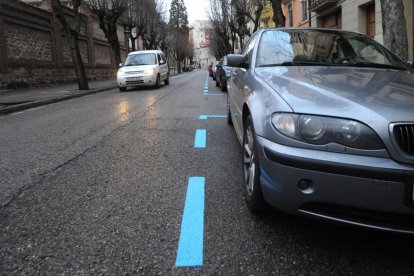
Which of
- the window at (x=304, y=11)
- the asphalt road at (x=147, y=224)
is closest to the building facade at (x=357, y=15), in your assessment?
the window at (x=304, y=11)

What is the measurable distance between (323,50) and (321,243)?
7.19ft

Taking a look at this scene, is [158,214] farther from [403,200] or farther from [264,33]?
[264,33]

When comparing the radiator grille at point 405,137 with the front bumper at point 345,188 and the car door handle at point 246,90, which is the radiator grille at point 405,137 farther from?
the car door handle at point 246,90

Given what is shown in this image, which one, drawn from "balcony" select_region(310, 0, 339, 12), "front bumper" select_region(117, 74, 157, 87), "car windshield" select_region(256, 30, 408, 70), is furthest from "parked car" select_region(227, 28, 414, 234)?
"balcony" select_region(310, 0, 339, 12)

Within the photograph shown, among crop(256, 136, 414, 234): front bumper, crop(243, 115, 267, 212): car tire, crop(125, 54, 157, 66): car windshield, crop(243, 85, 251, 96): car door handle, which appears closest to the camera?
crop(256, 136, 414, 234): front bumper

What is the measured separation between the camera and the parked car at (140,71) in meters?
16.5

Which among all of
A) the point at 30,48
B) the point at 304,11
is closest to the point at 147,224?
the point at 30,48

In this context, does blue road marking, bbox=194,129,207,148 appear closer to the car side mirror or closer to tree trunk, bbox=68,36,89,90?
the car side mirror

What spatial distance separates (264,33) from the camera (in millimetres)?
4344

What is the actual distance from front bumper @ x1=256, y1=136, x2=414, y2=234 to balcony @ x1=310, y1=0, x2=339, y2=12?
65.2 ft

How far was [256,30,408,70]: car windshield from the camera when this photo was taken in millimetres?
3752

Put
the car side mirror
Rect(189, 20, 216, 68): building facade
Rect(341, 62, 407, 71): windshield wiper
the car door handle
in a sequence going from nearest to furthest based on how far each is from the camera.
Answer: the car door handle, Rect(341, 62, 407, 71): windshield wiper, the car side mirror, Rect(189, 20, 216, 68): building facade

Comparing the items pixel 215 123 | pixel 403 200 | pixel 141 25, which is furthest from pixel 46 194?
pixel 141 25

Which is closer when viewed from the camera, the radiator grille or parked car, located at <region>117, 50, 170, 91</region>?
the radiator grille
